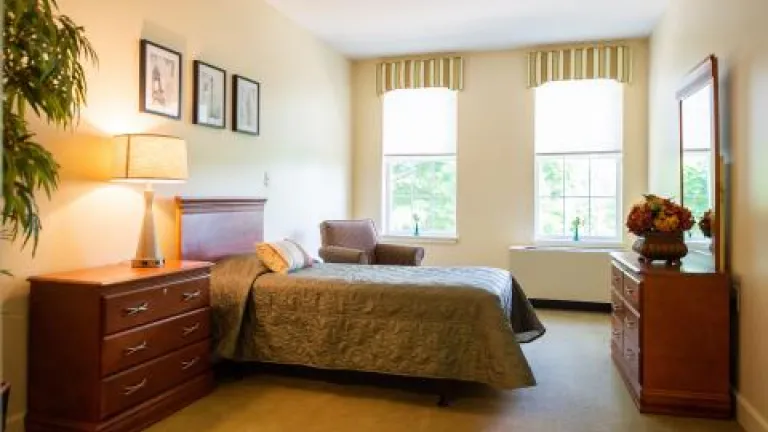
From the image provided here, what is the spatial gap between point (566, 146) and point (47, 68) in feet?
16.5

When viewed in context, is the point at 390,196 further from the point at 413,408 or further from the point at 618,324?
the point at 413,408

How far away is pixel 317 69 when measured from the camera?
5613mm

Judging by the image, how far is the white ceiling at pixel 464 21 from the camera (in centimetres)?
465

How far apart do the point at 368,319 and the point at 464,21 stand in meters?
3.15

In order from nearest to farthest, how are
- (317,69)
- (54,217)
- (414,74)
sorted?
1. (54,217)
2. (317,69)
3. (414,74)

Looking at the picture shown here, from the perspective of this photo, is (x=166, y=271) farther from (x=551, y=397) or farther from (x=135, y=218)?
(x=551, y=397)

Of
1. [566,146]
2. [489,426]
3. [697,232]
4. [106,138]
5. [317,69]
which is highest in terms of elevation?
[317,69]

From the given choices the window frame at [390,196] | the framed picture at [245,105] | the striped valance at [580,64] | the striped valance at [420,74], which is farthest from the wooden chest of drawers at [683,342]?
the striped valance at [420,74]

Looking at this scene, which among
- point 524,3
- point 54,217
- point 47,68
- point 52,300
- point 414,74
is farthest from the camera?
point 414,74

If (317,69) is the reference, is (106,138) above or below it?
below

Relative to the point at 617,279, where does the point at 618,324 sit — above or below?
below

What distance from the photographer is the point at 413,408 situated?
120 inches

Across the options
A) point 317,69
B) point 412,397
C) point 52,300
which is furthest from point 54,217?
point 317,69

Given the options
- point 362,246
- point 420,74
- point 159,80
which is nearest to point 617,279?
point 362,246
